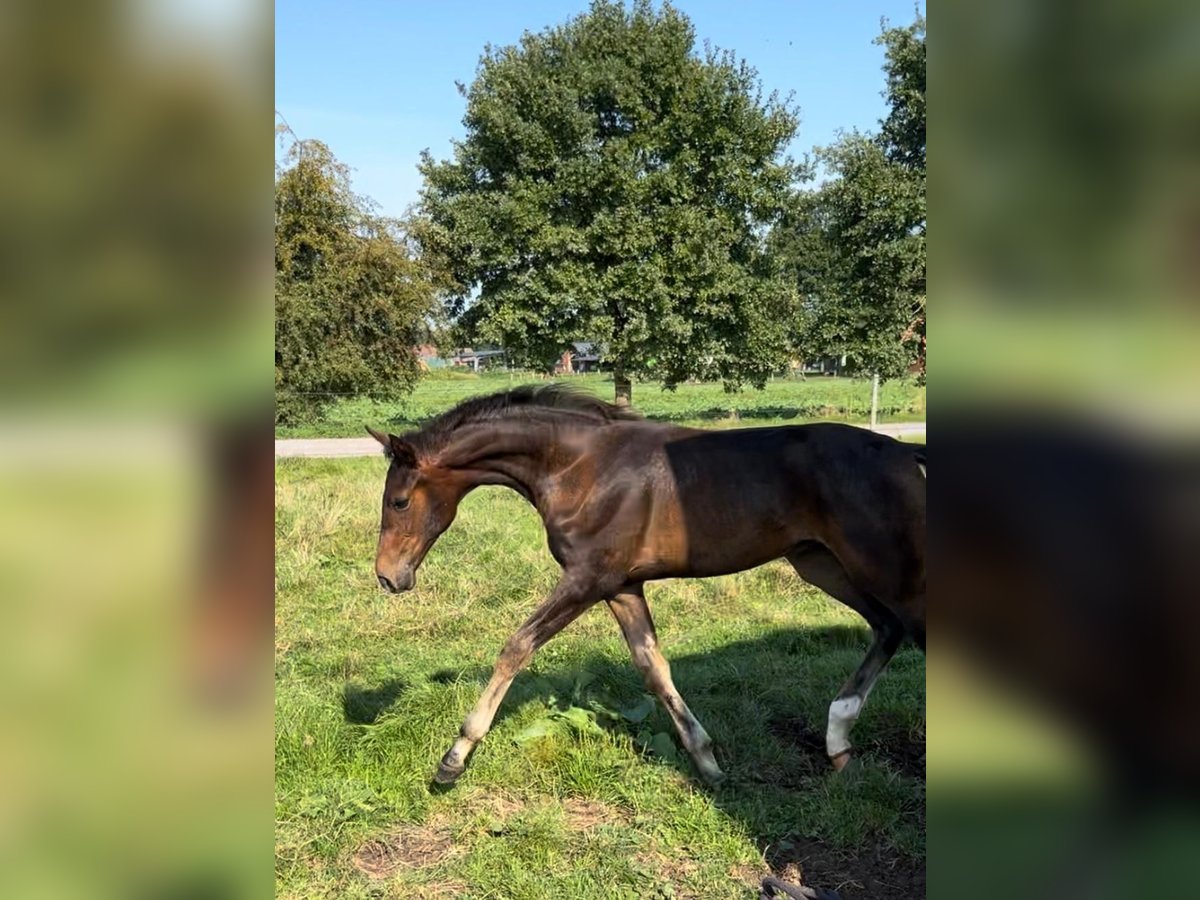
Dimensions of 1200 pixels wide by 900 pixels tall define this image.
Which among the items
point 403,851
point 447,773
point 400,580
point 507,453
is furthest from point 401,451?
point 403,851

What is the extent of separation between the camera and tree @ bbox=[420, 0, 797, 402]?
66.1ft

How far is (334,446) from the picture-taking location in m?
18.9

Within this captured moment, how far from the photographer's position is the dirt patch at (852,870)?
321 cm

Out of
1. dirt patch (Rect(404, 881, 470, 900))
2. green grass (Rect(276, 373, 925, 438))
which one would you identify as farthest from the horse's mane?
green grass (Rect(276, 373, 925, 438))

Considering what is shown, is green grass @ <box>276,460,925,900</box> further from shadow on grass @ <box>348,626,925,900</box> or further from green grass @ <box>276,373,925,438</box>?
green grass @ <box>276,373,925,438</box>

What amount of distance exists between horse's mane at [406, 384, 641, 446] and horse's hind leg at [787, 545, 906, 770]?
124cm

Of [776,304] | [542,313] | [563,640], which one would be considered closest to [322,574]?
[563,640]

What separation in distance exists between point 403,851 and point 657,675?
1.45m

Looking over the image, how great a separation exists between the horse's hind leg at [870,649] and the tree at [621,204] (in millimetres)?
15800

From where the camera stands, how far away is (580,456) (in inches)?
171

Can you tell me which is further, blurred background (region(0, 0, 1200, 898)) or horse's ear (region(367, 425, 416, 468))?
horse's ear (region(367, 425, 416, 468))
